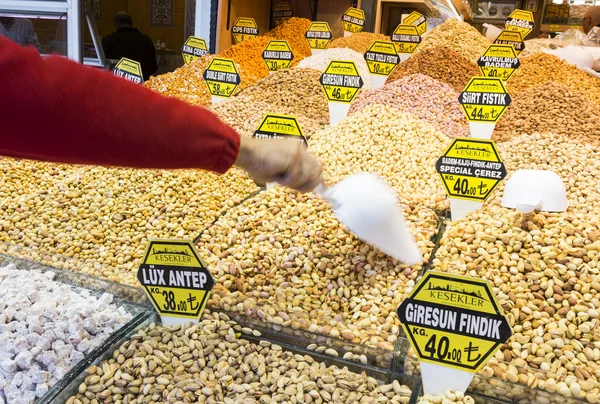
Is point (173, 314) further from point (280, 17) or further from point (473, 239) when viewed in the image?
point (280, 17)

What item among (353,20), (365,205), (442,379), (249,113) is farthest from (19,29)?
(442,379)

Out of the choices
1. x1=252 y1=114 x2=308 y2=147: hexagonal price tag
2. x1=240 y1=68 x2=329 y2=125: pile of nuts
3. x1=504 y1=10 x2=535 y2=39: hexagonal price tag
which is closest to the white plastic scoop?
x1=252 y1=114 x2=308 y2=147: hexagonal price tag

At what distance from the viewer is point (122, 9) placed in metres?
7.51

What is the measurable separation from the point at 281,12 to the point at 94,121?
4300 mm

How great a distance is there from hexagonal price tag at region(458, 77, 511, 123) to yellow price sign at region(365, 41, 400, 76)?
90 cm

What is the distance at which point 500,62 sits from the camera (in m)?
2.84

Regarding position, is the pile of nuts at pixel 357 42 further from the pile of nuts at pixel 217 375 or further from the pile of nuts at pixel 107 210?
the pile of nuts at pixel 217 375

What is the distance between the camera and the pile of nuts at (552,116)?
7.25ft

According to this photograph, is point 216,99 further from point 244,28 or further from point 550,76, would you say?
point 550,76

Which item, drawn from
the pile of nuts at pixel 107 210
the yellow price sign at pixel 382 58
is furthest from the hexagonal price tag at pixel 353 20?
the pile of nuts at pixel 107 210

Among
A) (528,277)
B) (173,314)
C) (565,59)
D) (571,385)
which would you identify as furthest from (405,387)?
(565,59)

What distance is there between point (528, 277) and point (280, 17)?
3.88m

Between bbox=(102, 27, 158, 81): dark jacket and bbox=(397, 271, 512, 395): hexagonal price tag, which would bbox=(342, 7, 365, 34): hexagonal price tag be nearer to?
bbox=(102, 27, 158, 81): dark jacket

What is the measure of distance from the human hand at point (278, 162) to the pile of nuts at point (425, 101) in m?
1.52
